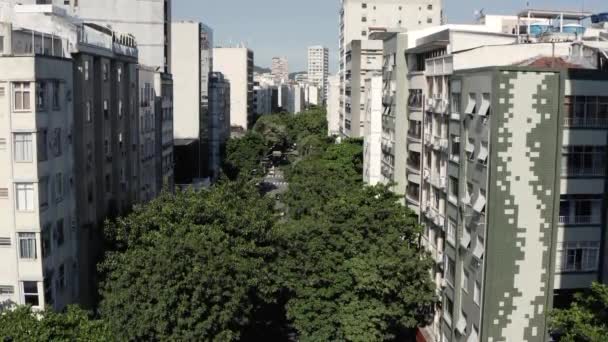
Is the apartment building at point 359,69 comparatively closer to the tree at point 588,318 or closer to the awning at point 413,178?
the awning at point 413,178

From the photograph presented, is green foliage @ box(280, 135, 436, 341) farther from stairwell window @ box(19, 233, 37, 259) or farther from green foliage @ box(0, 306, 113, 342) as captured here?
green foliage @ box(0, 306, 113, 342)

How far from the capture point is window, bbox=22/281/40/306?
27.5 meters

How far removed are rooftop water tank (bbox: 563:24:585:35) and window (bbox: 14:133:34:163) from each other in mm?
25818

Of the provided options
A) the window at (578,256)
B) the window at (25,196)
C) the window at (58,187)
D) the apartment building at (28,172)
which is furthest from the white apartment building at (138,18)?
the window at (578,256)

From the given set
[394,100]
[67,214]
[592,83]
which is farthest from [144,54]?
[592,83]

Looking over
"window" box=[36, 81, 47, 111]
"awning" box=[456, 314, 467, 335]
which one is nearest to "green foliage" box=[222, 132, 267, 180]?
"awning" box=[456, 314, 467, 335]

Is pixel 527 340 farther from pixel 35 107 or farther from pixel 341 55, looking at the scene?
pixel 341 55

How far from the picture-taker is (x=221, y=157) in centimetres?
9588

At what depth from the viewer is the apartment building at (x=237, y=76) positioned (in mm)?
148125

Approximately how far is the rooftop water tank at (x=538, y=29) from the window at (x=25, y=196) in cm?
2542

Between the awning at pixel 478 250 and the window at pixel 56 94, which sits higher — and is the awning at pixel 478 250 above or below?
below

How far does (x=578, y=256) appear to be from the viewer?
2748 centimetres

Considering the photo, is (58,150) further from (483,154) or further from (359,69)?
(359,69)

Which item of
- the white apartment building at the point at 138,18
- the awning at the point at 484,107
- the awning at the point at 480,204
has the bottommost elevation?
the awning at the point at 480,204
